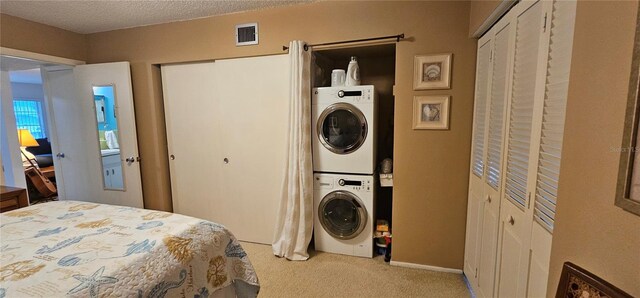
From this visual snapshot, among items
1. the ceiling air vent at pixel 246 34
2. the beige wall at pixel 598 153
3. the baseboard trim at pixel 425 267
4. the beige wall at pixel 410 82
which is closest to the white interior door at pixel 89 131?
the beige wall at pixel 410 82

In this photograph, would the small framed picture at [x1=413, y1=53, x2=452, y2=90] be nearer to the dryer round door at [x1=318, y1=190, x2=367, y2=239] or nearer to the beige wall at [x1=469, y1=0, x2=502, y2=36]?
the beige wall at [x1=469, y1=0, x2=502, y2=36]

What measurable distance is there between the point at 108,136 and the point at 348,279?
3058 millimetres

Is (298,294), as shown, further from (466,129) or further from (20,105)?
(20,105)

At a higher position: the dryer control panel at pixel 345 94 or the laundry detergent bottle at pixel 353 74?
the laundry detergent bottle at pixel 353 74

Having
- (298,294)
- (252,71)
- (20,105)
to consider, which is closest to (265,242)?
(298,294)

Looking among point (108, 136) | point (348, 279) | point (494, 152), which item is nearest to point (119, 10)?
point (108, 136)

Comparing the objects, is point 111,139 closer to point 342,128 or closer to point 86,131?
point 86,131

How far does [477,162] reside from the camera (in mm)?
1913

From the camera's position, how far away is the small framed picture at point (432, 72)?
2031 millimetres

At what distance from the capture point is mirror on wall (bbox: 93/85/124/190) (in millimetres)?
2984

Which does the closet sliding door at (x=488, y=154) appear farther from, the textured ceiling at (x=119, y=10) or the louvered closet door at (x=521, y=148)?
the textured ceiling at (x=119, y=10)

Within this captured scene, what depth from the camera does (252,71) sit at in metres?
2.55

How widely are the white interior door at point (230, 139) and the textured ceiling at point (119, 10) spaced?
1.50 ft

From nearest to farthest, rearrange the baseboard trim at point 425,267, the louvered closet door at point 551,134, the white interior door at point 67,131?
1. the louvered closet door at point 551,134
2. the baseboard trim at point 425,267
3. the white interior door at point 67,131
